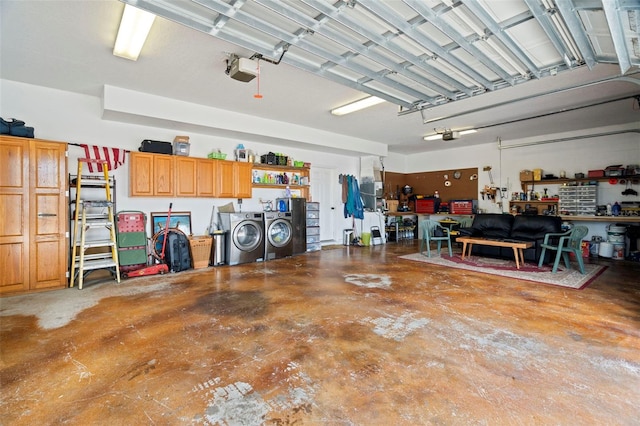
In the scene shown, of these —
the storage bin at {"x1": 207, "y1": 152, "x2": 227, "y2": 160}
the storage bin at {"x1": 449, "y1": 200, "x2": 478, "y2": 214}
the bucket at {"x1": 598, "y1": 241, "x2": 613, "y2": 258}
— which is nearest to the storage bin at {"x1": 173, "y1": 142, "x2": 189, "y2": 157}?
the storage bin at {"x1": 207, "y1": 152, "x2": 227, "y2": 160}

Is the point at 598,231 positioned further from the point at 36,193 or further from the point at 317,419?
the point at 36,193

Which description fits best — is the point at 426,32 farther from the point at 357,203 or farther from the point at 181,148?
the point at 357,203

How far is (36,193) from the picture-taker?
3986mm

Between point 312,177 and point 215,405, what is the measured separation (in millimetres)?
6591

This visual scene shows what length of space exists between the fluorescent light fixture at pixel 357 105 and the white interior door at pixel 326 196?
110 inches

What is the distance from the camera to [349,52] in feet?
10.2

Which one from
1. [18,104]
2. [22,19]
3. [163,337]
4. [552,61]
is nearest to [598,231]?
[552,61]

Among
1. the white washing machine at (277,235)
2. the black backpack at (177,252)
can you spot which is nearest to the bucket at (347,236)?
the white washing machine at (277,235)

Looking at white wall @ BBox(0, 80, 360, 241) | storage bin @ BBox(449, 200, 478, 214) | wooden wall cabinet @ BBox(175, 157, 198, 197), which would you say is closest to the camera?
white wall @ BBox(0, 80, 360, 241)

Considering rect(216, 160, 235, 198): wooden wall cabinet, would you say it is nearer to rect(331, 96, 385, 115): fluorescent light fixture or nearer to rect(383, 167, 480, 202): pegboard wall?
rect(331, 96, 385, 115): fluorescent light fixture

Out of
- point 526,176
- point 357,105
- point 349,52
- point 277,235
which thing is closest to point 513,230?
point 526,176

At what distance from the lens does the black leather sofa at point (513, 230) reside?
571 centimetres

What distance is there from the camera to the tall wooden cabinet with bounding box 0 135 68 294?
12.5ft

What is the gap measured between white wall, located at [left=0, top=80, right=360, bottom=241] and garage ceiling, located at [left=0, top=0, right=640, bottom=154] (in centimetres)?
24
